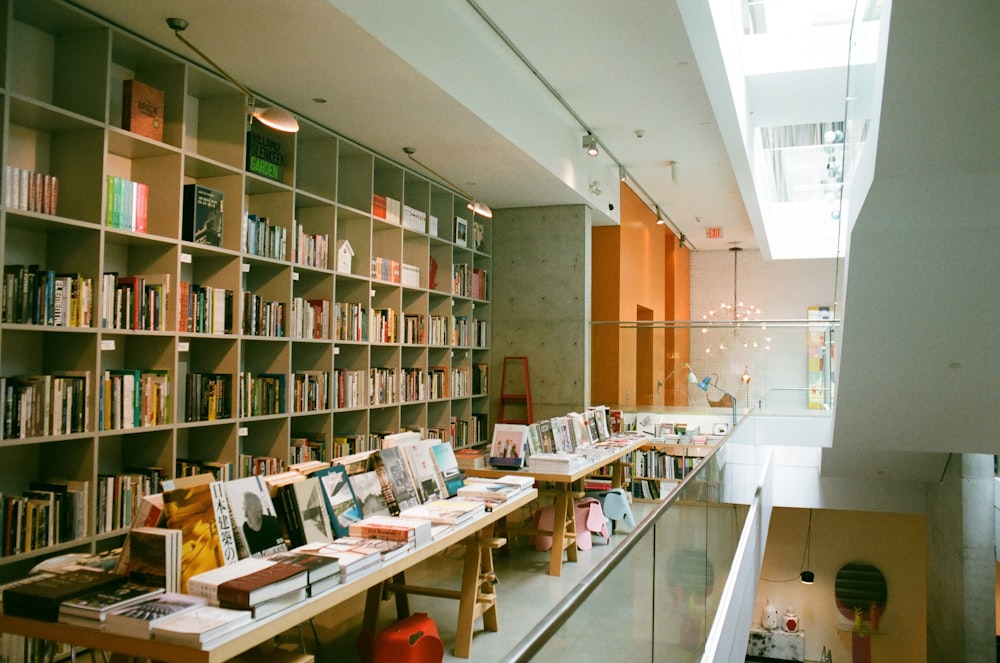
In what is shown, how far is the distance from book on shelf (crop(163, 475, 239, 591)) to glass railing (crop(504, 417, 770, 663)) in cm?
143

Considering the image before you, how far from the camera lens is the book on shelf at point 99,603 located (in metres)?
2.24

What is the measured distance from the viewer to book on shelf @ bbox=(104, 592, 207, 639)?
2.18 meters

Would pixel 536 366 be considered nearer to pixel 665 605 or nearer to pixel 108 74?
pixel 108 74

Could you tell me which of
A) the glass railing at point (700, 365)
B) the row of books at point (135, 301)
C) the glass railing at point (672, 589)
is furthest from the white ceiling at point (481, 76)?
the glass railing at point (672, 589)

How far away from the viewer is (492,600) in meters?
4.20

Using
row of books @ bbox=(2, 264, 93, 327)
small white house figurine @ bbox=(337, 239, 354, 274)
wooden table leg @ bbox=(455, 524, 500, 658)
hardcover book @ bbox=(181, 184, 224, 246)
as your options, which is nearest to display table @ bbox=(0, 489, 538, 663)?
wooden table leg @ bbox=(455, 524, 500, 658)

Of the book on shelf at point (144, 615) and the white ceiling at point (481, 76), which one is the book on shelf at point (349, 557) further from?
the white ceiling at point (481, 76)

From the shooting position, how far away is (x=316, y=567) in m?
2.60

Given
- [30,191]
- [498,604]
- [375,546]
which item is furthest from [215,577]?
[498,604]

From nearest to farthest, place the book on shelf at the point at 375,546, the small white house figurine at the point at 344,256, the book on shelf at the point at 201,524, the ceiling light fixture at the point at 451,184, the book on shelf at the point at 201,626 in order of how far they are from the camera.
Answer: the book on shelf at the point at 201,626, the book on shelf at the point at 201,524, the book on shelf at the point at 375,546, the small white house figurine at the point at 344,256, the ceiling light fixture at the point at 451,184

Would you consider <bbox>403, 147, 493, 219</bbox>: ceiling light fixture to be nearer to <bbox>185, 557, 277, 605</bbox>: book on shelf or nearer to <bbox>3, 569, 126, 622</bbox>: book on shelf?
<bbox>185, 557, 277, 605</bbox>: book on shelf

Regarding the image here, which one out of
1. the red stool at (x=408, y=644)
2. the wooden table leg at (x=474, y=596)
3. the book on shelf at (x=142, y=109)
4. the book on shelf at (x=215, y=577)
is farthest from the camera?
the book on shelf at (x=142, y=109)

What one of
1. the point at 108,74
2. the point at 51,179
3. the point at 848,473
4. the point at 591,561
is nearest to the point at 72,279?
the point at 51,179

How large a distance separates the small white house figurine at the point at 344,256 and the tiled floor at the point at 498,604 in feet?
7.91
